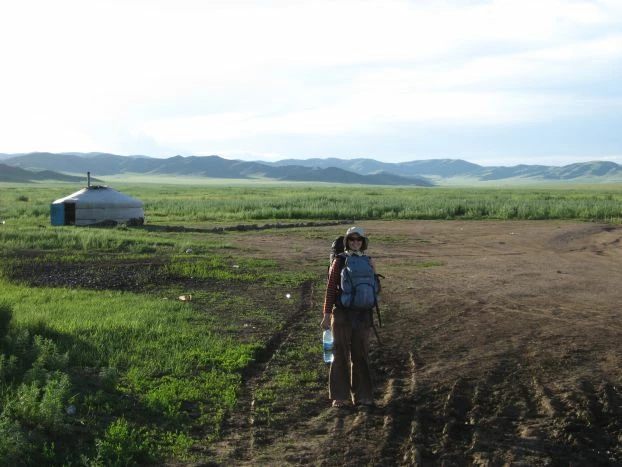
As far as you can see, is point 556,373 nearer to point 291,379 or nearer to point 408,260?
point 291,379

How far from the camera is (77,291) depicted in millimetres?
13305

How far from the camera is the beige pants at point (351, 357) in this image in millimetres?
7027

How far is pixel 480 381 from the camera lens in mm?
7855

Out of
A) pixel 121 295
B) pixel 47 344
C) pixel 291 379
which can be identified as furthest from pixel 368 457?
pixel 121 295

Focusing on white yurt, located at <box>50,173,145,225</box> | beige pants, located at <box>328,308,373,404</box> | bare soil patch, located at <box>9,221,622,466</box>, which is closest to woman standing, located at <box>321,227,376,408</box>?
beige pants, located at <box>328,308,373,404</box>

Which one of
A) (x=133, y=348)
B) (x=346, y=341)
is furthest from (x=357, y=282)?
(x=133, y=348)

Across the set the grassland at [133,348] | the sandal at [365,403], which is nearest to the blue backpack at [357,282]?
the sandal at [365,403]

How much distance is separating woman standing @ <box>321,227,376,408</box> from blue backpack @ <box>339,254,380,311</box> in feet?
0.17

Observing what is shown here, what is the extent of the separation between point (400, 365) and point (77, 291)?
6864 millimetres

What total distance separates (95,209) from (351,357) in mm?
25573

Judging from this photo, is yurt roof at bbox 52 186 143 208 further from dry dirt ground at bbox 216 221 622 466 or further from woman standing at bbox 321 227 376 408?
woman standing at bbox 321 227 376 408

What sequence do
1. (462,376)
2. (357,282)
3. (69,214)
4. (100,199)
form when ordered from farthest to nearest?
(100,199) → (69,214) → (462,376) → (357,282)

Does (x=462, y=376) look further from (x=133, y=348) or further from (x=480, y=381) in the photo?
(x=133, y=348)

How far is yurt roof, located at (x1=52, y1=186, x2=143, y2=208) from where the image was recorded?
Result: 3097 centimetres
